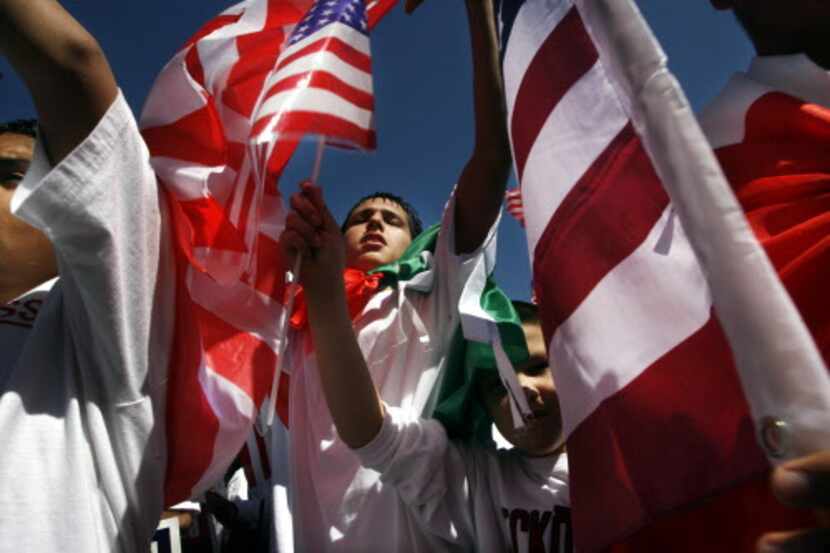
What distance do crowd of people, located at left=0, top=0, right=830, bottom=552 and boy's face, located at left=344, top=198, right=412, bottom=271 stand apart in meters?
0.01

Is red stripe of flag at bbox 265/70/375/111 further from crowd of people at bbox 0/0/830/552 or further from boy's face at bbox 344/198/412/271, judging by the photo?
boy's face at bbox 344/198/412/271

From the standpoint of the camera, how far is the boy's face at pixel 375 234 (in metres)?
1.84

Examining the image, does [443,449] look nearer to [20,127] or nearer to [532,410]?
[532,410]

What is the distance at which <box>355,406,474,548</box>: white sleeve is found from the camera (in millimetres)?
1217

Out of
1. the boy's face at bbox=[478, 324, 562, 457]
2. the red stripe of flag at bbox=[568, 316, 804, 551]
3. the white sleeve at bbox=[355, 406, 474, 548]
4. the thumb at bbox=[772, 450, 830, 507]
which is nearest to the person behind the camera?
the thumb at bbox=[772, 450, 830, 507]

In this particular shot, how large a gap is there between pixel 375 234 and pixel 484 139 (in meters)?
0.65

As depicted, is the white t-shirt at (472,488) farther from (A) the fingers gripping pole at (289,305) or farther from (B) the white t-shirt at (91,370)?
(B) the white t-shirt at (91,370)

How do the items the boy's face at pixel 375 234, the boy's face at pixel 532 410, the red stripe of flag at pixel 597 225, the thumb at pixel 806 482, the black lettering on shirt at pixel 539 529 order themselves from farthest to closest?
the boy's face at pixel 375 234, the boy's face at pixel 532 410, the black lettering on shirt at pixel 539 529, the red stripe of flag at pixel 597 225, the thumb at pixel 806 482

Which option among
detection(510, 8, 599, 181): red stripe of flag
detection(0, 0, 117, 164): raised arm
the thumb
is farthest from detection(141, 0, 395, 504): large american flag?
the thumb

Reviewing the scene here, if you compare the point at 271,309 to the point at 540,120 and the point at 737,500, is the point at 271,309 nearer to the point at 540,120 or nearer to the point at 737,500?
the point at 540,120

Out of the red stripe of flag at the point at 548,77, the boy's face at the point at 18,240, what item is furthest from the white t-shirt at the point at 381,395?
the boy's face at the point at 18,240

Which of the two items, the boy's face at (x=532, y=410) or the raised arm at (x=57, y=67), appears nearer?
the raised arm at (x=57, y=67)

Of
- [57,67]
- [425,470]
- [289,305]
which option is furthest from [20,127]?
[425,470]

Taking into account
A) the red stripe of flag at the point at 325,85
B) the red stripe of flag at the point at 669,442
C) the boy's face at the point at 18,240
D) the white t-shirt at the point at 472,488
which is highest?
the red stripe of flag at the point at 325,85
